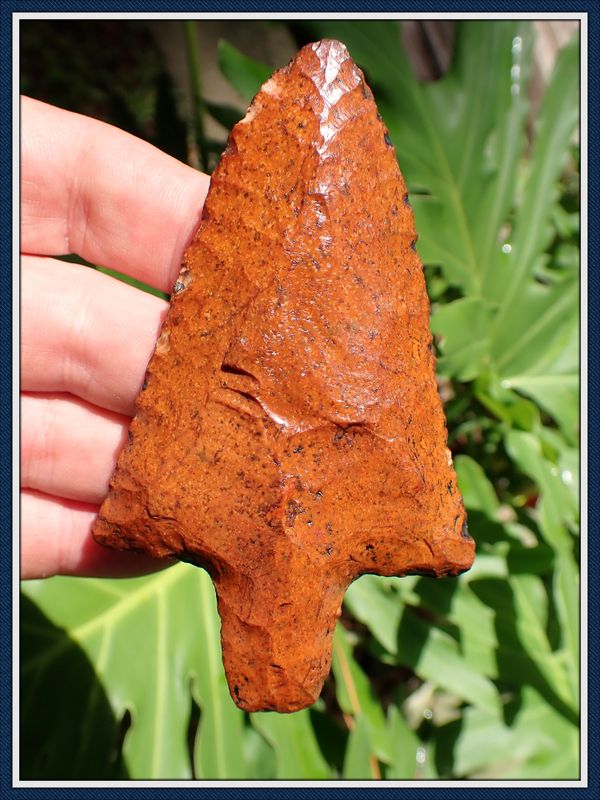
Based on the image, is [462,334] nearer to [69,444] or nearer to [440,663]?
[440,663]

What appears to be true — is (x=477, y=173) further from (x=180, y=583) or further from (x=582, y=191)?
(x=180, y=583)

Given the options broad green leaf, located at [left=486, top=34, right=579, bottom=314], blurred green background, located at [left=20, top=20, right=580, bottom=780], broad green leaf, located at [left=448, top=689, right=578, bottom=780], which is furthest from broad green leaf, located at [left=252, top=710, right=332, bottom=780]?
broad green leaf, located at [left=486, top=34, right=579, bottom=314]

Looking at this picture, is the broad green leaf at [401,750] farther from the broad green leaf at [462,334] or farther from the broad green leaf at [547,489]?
the broad green leaf at [462,334]

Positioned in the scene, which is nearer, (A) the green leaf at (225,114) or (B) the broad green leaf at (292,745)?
(B) the broad green leaf at (292,745)

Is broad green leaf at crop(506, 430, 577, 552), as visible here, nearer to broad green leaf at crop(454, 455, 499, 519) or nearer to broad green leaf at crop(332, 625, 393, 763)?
broad green leaf at crop(454, 455, 499, 519)

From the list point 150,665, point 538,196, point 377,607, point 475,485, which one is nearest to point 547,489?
point 475,485

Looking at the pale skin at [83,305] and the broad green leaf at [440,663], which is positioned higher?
the pale skin at [83,305]

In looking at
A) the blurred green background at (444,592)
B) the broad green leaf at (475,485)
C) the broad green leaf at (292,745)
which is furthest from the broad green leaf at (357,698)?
the broad green leaf at (475,485)
